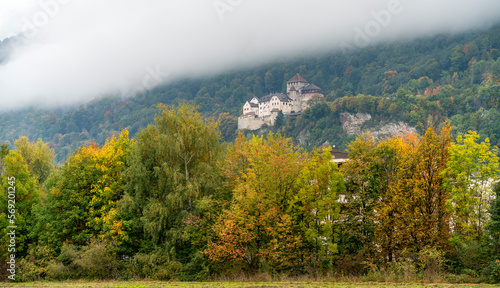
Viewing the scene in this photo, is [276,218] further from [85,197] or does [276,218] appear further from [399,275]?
[85,197]

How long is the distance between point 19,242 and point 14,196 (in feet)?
11.6

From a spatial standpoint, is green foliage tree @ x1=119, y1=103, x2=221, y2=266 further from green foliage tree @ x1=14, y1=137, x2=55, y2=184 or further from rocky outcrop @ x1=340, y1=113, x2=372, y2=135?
rocky outcrop @ x1=340, y1=113, x2=372, y2=135

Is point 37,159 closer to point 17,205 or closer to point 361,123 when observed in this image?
point 17,205

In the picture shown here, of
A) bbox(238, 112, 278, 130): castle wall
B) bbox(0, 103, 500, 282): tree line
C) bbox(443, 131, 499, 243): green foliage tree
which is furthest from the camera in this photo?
bbox(238, 112, 278, 130): castle wall

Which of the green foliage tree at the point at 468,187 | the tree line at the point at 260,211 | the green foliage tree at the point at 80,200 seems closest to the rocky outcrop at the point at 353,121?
the tree line at the point at 260,211

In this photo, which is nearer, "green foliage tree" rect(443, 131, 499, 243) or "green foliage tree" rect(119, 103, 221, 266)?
"green foliage tree" rect(443, 131, 499, 243)

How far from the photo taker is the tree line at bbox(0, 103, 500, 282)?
27766 mm

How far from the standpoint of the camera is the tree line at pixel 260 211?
2777 cm

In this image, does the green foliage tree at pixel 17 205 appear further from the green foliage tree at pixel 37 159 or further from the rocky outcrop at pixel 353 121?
the rocky outcrop at pixel 353 121

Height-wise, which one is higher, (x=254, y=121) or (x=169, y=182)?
(x=254, y=121)

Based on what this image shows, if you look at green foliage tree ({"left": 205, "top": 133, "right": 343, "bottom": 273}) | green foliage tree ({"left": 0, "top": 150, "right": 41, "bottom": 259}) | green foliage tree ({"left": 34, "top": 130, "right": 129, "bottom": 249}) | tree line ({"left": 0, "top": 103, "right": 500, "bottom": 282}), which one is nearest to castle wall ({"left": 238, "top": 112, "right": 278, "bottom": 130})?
green foliage tree ({"left": 34, "top": 130, "right": 129, "bottom": 249})

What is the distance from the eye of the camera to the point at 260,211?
28.9 m

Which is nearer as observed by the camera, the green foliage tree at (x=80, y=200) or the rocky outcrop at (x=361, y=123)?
the green foliage tree at (x=80, y=200)

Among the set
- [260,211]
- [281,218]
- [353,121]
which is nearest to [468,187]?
[281,218]
